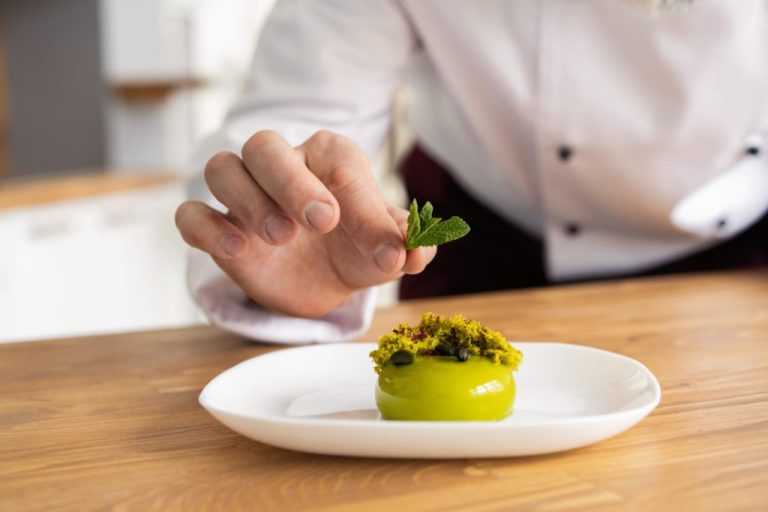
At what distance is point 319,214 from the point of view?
2.16 feet

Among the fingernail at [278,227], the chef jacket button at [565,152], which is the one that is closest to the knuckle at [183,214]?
the fingernail at [278,227]

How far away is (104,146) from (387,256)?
130 inches

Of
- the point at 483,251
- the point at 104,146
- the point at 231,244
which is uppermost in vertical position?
the point at 231,244

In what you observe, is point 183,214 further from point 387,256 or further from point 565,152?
point 565,152

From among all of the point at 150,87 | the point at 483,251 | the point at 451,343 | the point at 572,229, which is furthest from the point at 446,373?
the point at 150,87

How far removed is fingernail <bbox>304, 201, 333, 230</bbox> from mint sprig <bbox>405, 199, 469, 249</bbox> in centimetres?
6

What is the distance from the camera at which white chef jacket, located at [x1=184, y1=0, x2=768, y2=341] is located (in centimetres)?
114

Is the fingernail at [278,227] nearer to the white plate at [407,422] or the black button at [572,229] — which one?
the white plate at [407,422]

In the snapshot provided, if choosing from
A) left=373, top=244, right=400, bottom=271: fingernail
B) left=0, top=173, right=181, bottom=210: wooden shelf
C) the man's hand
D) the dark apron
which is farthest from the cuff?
left=0, top=173, right=181, bottom=210: wooden shelf

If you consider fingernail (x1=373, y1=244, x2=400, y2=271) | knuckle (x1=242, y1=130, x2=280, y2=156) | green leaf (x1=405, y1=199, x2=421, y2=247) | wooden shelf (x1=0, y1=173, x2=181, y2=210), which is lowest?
wooden shelf (x1=0, y1=173, x2=181, y2=210)

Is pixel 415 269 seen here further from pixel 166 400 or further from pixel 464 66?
pixel 464 66

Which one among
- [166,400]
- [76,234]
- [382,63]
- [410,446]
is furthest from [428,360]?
[76,234]

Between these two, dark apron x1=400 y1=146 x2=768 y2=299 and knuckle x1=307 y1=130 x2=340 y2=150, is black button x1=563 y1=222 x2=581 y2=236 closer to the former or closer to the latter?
dark apron x1=400 y1=146 x2=768 y2=299

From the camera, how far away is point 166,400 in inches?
26.5
